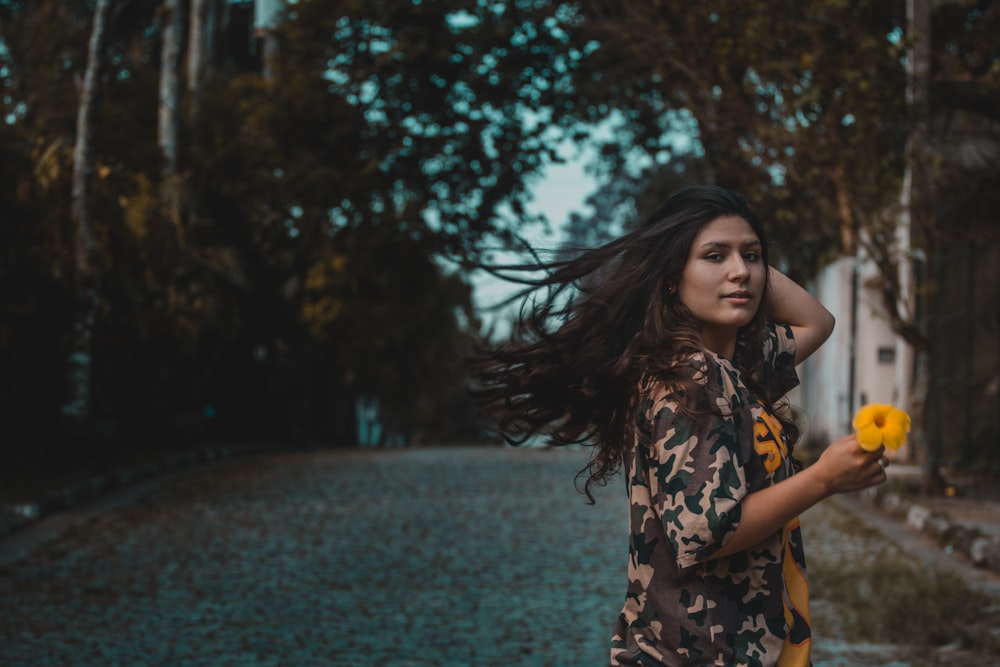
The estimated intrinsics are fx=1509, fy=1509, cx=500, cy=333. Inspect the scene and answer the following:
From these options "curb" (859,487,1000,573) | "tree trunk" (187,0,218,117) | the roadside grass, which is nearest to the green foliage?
"curb" (859,487,1000,573)

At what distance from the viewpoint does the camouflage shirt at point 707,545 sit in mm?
2549

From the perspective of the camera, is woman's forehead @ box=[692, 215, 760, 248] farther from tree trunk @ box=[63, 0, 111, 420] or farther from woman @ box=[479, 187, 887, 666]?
tree trunk @ box=[63, 0, 111, 420]

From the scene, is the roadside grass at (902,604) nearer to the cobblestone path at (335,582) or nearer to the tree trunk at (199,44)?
the cobblestone path at (335,582)

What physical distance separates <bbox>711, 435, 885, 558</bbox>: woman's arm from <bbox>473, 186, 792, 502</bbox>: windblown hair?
20 cm

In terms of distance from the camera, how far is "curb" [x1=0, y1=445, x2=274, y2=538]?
11016mm

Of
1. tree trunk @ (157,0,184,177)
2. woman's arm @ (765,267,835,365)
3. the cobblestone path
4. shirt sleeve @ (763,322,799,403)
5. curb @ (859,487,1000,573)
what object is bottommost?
the cobblestone path

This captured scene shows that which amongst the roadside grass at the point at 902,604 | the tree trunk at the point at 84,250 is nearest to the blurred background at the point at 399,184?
the tree trunk at the point at 84,250

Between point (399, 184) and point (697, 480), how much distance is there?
21.8m

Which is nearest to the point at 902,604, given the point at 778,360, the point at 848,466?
the point at 778,360

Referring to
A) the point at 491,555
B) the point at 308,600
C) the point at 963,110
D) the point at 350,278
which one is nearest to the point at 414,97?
the point at 350,278

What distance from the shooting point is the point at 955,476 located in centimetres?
1500

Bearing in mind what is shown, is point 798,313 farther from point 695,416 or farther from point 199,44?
point 199,44

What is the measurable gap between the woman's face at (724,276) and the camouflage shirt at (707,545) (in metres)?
0.11

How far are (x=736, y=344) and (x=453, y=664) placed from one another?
3.68 m
